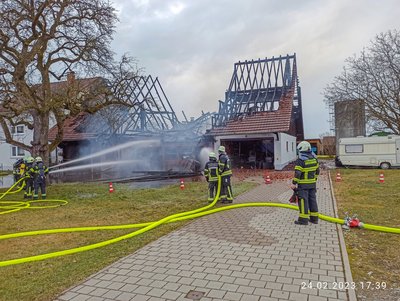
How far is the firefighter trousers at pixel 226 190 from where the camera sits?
362 inches

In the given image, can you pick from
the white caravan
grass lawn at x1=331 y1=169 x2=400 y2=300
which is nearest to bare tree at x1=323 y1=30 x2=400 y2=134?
the white caravan

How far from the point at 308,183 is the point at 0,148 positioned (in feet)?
120

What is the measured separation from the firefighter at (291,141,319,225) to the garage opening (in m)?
16.8

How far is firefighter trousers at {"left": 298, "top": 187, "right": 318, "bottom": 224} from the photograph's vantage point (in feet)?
21.5

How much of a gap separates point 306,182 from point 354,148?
60.9 ft

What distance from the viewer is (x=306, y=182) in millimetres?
6465

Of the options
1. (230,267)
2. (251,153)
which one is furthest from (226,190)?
(251,153)

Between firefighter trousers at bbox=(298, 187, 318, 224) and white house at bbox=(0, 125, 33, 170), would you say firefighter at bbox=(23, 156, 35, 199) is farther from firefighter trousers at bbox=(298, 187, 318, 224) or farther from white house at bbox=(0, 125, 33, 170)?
white house at bbox=(0, 125, 33, 170)

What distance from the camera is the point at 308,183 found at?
21.2 feet

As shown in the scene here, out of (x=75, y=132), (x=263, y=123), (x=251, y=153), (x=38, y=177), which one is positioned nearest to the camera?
(x=38, y=177)

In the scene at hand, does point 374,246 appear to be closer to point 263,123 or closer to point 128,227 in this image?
point 128,227

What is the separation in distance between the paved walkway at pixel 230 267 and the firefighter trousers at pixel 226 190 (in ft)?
8.44

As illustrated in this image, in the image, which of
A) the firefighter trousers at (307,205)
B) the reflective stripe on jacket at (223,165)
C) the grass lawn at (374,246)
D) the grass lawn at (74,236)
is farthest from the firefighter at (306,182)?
the reflective stripe on jacket at (223,165)

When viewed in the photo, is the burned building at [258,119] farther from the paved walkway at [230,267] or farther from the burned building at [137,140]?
the paved walkway at [230,267]
